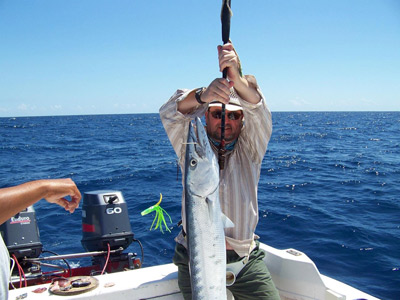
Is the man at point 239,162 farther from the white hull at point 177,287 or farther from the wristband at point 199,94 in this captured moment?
the white hull at point 177,287

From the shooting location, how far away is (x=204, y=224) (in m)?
2.20

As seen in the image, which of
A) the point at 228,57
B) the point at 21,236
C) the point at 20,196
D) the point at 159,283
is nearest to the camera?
the point at 20,196

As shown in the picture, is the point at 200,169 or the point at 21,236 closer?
the point at 200,169

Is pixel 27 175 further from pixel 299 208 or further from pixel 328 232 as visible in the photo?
pixel 328 232

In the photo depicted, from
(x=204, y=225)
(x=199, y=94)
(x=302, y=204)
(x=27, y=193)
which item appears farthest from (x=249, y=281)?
(x=302, y=204)

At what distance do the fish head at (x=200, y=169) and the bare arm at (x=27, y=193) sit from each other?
793mm

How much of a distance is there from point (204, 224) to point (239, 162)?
1.16 metres

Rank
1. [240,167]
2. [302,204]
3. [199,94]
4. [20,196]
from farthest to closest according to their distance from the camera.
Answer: [302,204], [240,167], [199,94], [20,196]

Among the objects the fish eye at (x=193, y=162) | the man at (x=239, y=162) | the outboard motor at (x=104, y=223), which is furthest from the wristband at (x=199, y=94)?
the outboard motor at (x=104, y=223)

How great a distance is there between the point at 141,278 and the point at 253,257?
3.96 feet

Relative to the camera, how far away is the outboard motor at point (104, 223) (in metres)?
4.98

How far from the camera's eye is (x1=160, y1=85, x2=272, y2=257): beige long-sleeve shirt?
3.10m

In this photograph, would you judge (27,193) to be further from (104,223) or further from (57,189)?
(104,223)

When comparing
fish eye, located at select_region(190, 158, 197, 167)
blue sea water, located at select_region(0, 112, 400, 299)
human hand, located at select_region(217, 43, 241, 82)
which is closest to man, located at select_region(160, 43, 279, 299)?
human hand, located at select_region(217, 43, 241, 82)
